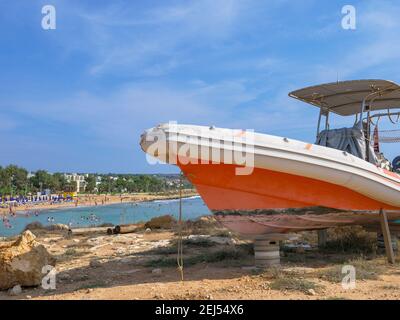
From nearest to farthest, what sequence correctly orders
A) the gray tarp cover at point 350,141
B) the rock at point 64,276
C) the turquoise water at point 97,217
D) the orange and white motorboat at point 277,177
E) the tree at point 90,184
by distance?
the orange and white motorboat at point 277,177, the rock at point 64,276, the gray tarp cover at point 350,141, the turquoise water at point 97,217, the tree at point 90,184

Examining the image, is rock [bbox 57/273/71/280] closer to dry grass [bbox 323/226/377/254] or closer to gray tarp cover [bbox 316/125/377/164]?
gray tarp cover [bbox 316/125/377/164]

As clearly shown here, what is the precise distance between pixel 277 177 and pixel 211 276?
1915 mm

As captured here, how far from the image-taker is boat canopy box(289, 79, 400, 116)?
8.39 m

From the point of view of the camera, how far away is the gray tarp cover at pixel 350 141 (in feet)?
27.3

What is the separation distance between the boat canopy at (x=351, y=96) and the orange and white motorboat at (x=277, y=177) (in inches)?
2.1

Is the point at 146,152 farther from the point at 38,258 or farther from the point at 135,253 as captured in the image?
the point at 135,253

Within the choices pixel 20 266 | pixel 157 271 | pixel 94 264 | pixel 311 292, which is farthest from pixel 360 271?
pixel 20 266

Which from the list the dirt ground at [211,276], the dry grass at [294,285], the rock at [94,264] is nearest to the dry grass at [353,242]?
the dirt ground at [211,276]

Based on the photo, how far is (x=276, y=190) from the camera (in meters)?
7.16

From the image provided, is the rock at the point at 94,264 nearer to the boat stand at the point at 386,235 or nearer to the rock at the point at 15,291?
the rock at the point at 15,291

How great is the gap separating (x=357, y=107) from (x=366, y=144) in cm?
150

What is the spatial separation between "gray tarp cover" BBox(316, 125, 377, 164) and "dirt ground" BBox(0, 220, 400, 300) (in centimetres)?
198

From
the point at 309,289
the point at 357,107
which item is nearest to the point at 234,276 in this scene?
the point at 309,289

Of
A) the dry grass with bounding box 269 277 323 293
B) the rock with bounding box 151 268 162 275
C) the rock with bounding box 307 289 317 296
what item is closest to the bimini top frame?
the dry grass with bounding box 269 277 323 293
